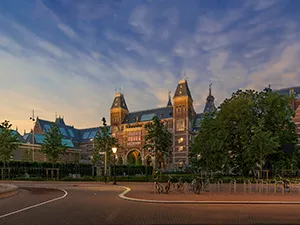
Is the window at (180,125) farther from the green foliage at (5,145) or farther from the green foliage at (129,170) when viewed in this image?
the green foliage at (5,145)

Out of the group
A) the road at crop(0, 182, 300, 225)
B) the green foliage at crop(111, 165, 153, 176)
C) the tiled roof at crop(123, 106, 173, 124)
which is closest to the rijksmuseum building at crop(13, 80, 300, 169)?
the tiled roof at crop(123, 106, 173, 124)

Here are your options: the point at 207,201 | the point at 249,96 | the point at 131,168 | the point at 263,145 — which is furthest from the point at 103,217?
the point at 131,168

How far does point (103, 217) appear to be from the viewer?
10.9 m

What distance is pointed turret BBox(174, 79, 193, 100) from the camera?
87500 mm

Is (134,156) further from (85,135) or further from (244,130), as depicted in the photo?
(244,130)

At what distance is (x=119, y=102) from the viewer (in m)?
102

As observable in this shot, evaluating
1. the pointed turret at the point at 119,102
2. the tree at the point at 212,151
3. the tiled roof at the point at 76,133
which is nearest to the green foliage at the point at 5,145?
the tree at the point at 212,151

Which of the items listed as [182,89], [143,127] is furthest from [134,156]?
[182,89]

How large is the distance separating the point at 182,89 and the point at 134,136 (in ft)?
69.8

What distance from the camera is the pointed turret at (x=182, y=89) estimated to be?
287 feet

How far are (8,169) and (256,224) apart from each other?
147ft

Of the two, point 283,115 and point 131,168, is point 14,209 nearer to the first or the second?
point 283,115

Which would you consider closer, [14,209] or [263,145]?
[14,209]

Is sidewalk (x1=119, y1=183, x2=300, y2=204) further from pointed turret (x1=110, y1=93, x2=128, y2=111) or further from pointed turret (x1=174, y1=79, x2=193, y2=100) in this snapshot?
pointed turret (x1=110, y1=93, x2=128, y2=111)
